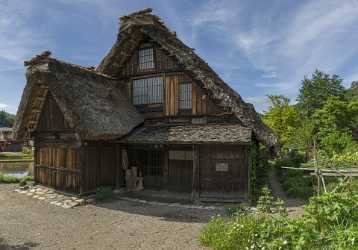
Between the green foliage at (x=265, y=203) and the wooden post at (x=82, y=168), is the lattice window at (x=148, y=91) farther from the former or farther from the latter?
the green foliage at (x=265, y=203)

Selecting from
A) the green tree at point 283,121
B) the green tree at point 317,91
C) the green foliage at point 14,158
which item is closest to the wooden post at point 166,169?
the green tree at point 283,121

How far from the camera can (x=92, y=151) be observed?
12492 millimetres

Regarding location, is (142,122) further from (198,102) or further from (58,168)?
(58,168)

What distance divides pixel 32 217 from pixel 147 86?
8170mm

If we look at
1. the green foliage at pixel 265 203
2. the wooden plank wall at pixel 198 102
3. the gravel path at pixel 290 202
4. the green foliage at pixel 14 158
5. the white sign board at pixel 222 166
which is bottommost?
the green foliage at pixel 14 158

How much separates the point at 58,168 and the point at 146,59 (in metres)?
7.10

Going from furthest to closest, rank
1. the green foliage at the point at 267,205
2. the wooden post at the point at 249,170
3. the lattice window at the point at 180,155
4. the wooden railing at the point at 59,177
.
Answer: the lattice window at the point at 180,155 → the wooden railing at the point at 59,177 → the wooden post at the point at 249,170 → the green foliage at the point at 267,205

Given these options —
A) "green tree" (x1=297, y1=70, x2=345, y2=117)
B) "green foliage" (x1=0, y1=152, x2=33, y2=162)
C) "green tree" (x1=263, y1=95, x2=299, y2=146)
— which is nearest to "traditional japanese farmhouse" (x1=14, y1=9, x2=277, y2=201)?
"green tree" (x1=263, y1=95, x2=299, y2=146)

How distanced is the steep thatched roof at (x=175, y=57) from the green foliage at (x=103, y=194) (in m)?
6.39

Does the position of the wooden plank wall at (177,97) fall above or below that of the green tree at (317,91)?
below

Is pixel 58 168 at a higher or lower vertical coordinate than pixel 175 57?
lower

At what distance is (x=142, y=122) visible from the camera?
14391 millimetres

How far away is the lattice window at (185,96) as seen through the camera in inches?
526

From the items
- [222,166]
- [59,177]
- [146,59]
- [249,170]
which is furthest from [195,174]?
[146,59]
